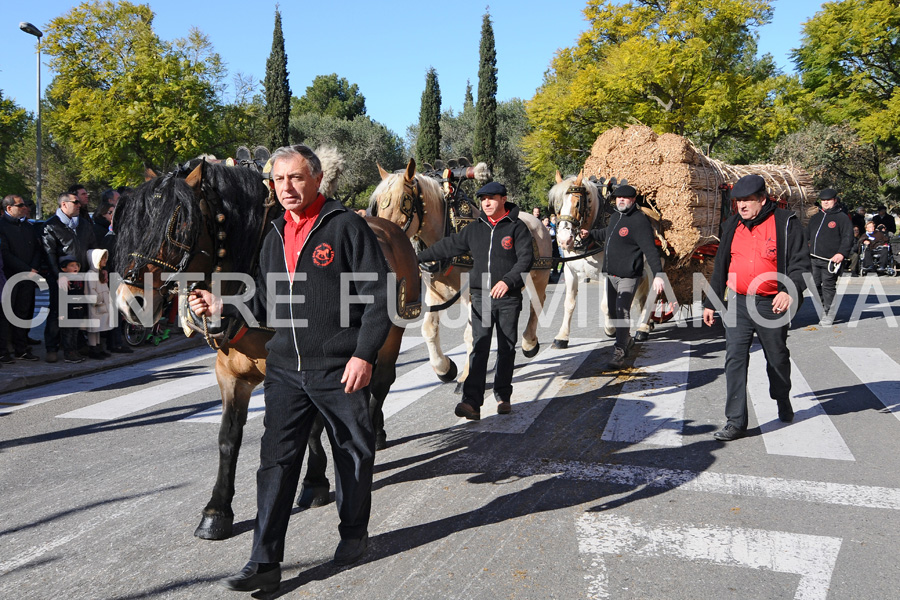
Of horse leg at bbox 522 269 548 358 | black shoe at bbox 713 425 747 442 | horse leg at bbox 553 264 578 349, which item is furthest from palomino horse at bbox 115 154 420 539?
horse leg at bbox 553 264 578 349

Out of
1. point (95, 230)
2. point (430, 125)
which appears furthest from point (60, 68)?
point (95, 230)

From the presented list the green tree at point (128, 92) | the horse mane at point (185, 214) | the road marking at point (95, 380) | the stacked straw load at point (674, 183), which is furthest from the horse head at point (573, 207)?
the green tree at point (128, 92)

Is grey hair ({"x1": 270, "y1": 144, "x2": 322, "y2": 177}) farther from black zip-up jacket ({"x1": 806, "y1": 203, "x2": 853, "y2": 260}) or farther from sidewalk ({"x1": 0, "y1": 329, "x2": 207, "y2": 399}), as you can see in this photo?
black zip-up jacket ({"x1": 806, "y1": 203, "x2": 853, "y2": 260})

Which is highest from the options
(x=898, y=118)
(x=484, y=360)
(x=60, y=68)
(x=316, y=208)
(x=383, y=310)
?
(x=60, y=68)

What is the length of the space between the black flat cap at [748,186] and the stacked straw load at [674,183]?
3.55 meters

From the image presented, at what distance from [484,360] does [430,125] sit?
131ft

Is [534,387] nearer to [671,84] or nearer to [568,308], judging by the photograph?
[568,308]

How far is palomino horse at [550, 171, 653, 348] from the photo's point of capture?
30.4 ft

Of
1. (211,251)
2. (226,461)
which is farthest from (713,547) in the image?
(211,251)

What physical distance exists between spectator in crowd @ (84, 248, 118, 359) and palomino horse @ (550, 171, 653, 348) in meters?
5.93

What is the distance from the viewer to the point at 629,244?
865 centimetres

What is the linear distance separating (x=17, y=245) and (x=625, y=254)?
769 centimetres

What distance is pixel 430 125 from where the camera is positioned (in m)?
44.5

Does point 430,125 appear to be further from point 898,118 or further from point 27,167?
point 27,167
